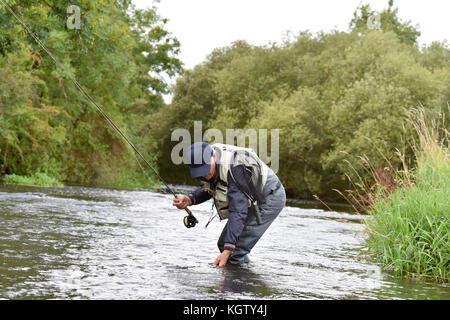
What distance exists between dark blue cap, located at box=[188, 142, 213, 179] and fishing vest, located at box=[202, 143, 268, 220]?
0.57ft

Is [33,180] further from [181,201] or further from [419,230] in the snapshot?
[419,230]

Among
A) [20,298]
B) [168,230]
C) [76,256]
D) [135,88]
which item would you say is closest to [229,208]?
[76,256]

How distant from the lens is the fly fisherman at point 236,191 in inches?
239

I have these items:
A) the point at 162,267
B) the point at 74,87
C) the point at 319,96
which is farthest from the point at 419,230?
the point at 319,96

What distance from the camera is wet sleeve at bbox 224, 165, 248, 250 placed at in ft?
19.9

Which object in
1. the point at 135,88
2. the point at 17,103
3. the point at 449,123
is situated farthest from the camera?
the point at 135,88

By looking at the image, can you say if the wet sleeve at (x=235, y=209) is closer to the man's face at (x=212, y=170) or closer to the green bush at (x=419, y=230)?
the man's face at (x=212, y=170)

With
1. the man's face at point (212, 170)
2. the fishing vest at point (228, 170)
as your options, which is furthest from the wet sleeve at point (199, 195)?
the man's face at point (212, 170)

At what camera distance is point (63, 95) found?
27.8 meters

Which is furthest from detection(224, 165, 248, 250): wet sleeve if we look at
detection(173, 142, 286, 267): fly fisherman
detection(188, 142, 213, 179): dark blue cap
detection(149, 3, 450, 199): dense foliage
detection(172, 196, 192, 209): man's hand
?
detection(149, 3, 450, 199): dense foliage

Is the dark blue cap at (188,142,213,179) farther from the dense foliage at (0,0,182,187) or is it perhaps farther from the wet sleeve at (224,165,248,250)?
the dense foliage at (0,0,182,187)

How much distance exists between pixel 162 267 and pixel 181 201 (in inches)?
30.1
